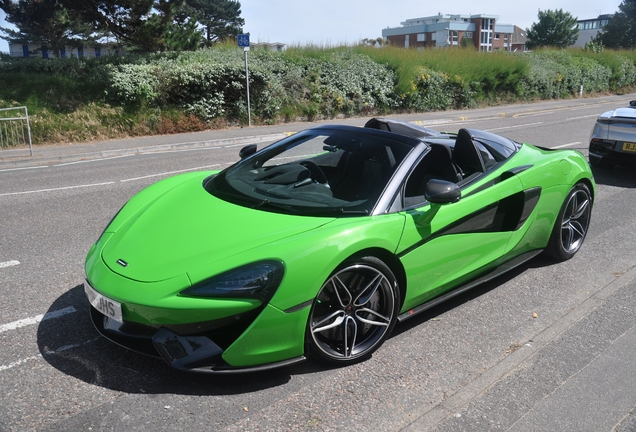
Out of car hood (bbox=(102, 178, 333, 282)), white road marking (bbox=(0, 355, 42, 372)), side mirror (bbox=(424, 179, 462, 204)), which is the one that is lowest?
white road marking (bbox=(0, 355, 42, 372))

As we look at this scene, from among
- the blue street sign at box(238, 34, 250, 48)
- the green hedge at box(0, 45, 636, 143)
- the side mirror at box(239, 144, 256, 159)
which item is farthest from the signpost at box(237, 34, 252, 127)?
the side mirror at box(239, 144, 256, 159)

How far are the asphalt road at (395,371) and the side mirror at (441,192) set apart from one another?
0.93 meters

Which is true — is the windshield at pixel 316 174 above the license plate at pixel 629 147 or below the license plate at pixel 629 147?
above

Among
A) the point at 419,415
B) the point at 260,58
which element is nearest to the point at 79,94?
the point at 260,58

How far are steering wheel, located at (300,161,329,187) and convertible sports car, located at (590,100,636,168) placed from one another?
6788 millimetres

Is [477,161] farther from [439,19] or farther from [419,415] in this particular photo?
[439,19]

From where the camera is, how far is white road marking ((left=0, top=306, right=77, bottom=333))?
388 cm

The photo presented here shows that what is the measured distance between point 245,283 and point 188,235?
70 centimetres

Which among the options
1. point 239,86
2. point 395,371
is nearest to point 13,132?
point 239,86

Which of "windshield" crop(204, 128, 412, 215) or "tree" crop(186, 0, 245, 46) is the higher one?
"tree" crop(186, 0, 245, 46)

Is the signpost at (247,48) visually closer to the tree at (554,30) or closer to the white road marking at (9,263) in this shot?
the white road marking at (9,263)

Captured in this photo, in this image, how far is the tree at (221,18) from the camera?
57903 mm

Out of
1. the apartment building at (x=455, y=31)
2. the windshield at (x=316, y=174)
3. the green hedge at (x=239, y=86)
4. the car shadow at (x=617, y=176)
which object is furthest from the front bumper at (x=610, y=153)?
the apartment building at (x=455, y=31)

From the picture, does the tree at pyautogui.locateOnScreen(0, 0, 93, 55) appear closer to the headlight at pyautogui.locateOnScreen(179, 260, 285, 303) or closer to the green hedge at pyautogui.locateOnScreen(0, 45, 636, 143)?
the green hedge at pyautogui.locateOnScreen(0, 45, 636, 143)
